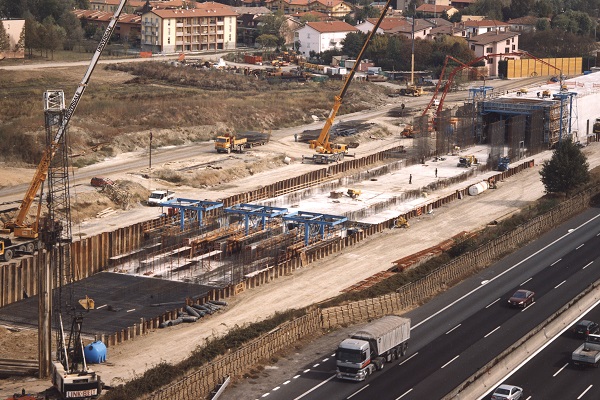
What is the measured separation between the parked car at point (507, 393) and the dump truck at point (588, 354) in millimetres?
5588

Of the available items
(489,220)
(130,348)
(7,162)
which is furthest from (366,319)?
(7,162)

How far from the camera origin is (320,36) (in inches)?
7229

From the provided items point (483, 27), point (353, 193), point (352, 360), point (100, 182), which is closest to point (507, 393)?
point (352, 360)

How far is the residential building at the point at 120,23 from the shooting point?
18825 cm

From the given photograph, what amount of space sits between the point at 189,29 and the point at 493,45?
46.7 m

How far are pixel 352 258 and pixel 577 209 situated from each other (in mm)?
21224

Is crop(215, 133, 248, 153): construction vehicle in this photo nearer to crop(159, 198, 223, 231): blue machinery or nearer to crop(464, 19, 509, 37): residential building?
crop(159, 198, 223, 231): blue machinery

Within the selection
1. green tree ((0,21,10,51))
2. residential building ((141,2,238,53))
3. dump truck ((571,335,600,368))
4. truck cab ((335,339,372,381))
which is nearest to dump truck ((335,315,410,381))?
truck cab ((335,339,372,381))

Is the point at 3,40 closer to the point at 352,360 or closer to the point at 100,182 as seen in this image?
the point at 100,182

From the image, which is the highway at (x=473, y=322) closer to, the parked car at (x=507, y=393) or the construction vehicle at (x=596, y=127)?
the parked car at (x=507, y=393)

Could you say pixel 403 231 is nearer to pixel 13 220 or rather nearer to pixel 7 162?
pixel 13 220

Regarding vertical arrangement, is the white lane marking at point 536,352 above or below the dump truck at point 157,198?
below

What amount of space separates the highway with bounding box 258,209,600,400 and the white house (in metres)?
107

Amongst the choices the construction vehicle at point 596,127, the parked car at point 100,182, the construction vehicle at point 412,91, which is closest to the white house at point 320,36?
the construction vehicle at point 412,91
